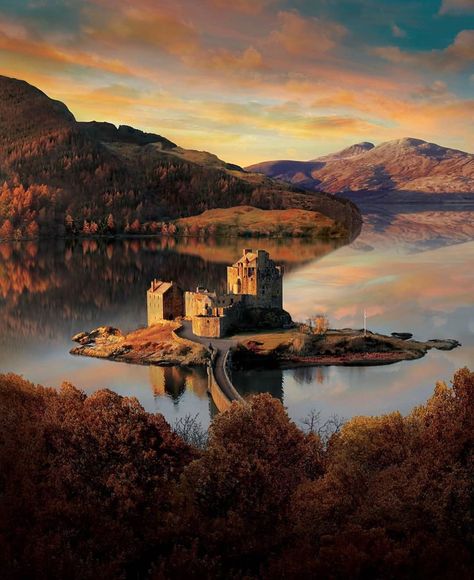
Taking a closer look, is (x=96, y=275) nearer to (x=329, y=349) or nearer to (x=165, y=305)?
(x=165, y=305)

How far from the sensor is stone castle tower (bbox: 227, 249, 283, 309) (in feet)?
194

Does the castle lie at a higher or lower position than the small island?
higher

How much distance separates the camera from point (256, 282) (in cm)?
5941

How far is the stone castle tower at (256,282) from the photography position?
59.2 meters

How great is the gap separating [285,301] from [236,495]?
180 ft

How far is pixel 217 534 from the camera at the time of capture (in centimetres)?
1591

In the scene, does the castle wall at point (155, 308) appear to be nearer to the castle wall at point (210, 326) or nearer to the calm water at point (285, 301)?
the calm water at point (285, 301)

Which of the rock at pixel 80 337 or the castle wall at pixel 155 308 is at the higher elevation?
Result: the castle wall at pixel 155 308

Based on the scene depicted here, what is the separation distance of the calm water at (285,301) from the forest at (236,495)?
658 inches

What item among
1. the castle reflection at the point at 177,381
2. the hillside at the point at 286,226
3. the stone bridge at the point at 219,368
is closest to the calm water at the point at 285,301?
the castle reflection at the point at 177,381

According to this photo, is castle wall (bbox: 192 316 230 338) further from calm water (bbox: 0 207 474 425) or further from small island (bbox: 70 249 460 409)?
calm water (bbox: 0 207 474 425)

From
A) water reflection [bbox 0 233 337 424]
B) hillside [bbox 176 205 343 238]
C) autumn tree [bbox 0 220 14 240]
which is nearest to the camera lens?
water reflection [bbox 0 233 337 424]

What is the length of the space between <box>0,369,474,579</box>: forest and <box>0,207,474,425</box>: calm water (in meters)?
16.7

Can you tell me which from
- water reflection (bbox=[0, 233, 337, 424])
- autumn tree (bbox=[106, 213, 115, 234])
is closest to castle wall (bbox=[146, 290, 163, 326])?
water reflection (bbox=[0, 233, 337, 424])
